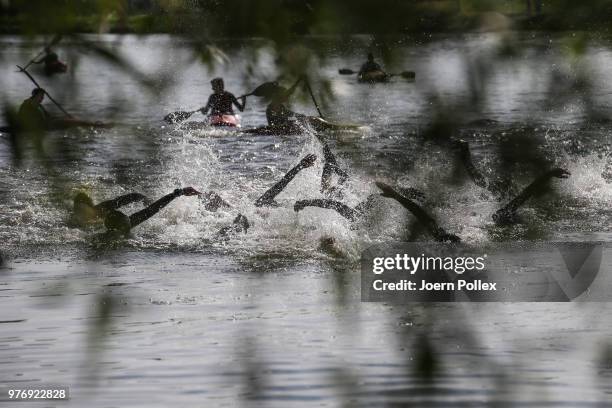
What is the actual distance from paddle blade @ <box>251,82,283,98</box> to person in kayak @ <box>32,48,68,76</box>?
0.36m

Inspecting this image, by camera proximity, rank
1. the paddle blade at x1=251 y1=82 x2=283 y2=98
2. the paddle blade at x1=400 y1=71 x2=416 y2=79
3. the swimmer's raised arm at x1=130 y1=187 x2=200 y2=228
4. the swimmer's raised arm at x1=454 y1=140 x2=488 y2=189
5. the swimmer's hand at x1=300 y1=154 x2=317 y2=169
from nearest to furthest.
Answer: the paddle blade at x1=400 y1=71 x2=416 y2=79, the swimmer's raised arm at x1=454 y1=140 x2=488 y2=189, the paddle blade at x1=251 y1=82 x2=283 y2=98, the swimmer's hand at x1=300 y1=154 x2=317 y2=169, the swimmer's raised arm at x1=130 y1=187 x2=200 y2=228

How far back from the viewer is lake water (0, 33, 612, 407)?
1.94 m

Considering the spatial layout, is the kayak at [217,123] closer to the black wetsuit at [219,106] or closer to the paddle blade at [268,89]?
the black wetsuit at [219,106]

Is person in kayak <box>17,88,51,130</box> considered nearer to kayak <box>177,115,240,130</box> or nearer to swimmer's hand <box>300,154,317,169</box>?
swimmer's hand <box>300,154,317,169</box>

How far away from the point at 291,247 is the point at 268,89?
968cm

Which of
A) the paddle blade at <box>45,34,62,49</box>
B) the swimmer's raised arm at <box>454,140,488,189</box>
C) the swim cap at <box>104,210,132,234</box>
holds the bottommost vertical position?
the swimmer's raised arm at <box>454,140,488,189</box>

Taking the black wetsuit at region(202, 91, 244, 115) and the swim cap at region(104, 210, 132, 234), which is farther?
the black wetsuit at region(202, 91, 244, 115)

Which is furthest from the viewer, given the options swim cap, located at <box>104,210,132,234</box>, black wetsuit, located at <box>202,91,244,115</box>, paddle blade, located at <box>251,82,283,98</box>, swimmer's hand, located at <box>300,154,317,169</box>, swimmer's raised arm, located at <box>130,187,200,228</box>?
black wetsuit, located at <box>202,91,244,115</box>

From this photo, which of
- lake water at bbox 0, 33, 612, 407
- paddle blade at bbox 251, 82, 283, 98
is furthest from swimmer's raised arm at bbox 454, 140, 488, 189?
paddle blade at bbox 251, 82, 283, 98

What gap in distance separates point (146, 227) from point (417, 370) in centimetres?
1120

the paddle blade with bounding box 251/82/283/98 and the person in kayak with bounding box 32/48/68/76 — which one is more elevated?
the person in kayak with bounding box 32/48/68/76

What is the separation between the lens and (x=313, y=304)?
904 centimetres

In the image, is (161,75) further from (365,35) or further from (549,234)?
(549,234)

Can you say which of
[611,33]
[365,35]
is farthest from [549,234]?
[365,35]
